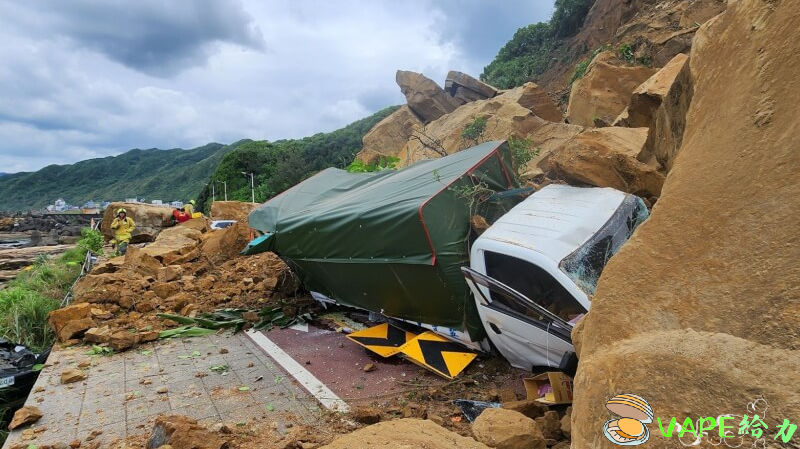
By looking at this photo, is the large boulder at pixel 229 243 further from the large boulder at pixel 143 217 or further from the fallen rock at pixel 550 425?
the fallen rock at pixel 550 425

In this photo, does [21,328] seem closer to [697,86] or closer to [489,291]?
[489,291]

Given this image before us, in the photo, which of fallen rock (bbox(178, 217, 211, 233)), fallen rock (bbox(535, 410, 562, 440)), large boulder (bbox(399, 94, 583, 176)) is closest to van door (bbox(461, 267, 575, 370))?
fallen rock (bbox(535, 410, 562, 440))

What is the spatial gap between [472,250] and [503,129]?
32.4 ft

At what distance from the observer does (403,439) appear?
241cm

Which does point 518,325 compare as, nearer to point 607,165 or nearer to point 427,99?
point 607,165

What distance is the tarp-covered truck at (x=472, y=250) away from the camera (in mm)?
4152

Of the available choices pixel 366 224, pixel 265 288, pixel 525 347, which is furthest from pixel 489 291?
pixel 265 288

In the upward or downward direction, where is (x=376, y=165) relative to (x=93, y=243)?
upward

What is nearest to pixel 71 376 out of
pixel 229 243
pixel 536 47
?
pixel 229 243

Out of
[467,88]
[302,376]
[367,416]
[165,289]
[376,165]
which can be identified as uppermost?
[467,88]

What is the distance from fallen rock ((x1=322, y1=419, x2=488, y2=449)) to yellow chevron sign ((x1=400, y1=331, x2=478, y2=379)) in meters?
2.20

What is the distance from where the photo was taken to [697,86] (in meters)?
2.94

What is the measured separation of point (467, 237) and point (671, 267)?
2.95 metres

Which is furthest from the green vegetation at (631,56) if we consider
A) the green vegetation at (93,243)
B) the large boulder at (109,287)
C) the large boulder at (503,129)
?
the green vegetation at (93,243)
